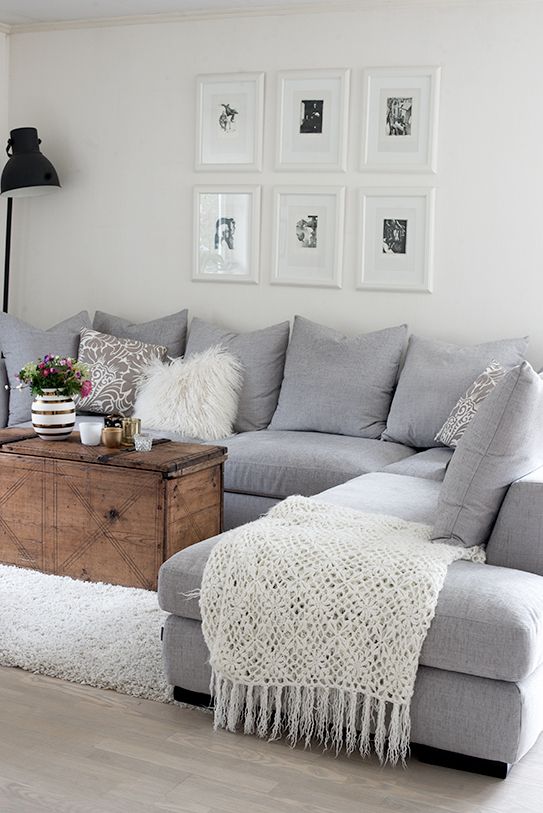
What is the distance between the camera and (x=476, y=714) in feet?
8.20

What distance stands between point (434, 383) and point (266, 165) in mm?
1553

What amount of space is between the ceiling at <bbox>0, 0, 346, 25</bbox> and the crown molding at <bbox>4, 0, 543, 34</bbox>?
0.6 inches

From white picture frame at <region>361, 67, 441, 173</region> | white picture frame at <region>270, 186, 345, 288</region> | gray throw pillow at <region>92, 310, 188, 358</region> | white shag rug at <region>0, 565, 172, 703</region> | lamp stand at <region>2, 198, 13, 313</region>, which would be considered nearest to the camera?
white shag rug at <region>0, 565, 172, 703</region>

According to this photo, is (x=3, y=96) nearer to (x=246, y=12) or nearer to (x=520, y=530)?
(x=246, y=12)

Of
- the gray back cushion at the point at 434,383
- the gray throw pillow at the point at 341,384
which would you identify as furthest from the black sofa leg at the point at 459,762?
the gray throw pillow at the point at 341,384

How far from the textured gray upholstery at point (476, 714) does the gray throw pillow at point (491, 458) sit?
45cm

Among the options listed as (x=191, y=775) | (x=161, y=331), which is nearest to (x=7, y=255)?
(x=161, y=331)

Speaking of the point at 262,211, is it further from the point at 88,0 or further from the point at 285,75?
the point at 88,0

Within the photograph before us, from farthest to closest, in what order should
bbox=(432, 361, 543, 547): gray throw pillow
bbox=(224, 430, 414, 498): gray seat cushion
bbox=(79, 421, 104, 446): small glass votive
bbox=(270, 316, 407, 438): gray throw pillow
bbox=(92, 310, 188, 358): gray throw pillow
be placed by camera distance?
bbox=(92, 310, 188, 358): gray throw pillow
bbox=(270, 316, 407, 438): gray throw pillow
bbox=(224, 430, 414, 498): gray seat cushion
bbox=(79, 421, 104, 446): small glass votive
bbox=(432, 361, 543, 547): gray throw pillow

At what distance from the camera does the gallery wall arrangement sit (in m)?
4.97

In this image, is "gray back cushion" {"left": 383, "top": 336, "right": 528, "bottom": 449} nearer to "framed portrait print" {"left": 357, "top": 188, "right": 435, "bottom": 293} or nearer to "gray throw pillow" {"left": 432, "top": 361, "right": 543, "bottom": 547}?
"framed portrait print" {"left": 357, "top": 188, "right": 435, "bottom": 293}

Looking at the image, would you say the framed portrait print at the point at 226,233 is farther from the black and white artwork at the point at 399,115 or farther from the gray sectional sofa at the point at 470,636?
the gray sectional sofa at the point at 470,636

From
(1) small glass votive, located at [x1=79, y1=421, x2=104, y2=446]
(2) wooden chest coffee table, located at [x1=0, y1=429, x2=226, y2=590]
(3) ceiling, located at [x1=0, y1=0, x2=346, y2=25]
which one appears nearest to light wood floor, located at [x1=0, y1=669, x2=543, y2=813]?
(2) wooden chest coffee table, located at [x1=0, y1=429, x2=226, y2=590]

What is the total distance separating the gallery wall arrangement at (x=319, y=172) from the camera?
497cm
